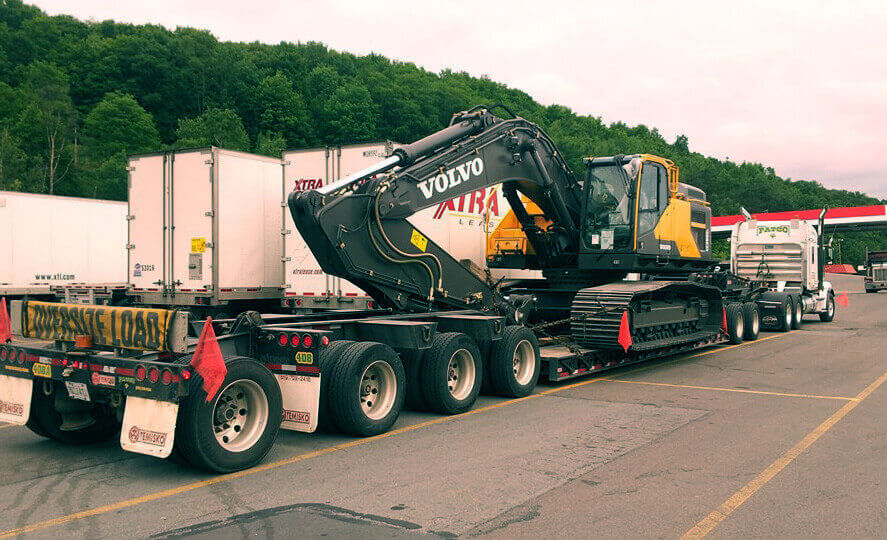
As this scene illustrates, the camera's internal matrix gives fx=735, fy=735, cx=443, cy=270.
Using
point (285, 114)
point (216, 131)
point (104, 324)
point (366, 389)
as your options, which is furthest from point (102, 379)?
point (285, 114)

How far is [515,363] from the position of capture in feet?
33.7

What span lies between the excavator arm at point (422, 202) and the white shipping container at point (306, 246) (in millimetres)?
1779

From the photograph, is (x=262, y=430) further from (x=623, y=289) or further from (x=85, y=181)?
(x=85, y=181)

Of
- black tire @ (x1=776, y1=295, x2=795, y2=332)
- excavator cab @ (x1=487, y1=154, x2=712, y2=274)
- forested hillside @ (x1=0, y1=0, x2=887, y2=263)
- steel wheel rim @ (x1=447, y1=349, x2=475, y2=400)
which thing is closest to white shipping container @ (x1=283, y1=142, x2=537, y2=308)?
excavator cab @ (x1=487, y1=154, x2=712, y2=274)

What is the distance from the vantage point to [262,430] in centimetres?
657

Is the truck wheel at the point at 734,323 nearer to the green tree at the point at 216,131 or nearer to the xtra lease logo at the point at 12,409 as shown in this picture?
the xtra lease logo at the point at 12,409

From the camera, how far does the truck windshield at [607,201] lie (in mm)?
12586

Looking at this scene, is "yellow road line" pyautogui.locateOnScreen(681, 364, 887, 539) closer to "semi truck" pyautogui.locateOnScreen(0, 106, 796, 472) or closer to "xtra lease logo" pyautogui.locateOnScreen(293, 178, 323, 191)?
"semi truck" pyautogui.locateOnScreen(0, 106, 796, 472)

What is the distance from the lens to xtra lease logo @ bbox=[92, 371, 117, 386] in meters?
6.22

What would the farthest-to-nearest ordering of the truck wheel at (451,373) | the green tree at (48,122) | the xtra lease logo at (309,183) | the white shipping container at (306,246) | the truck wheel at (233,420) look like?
the green tree at (48,122) < the xtra lease logo at (309,183) < the white shipping container at (306,246) < the truck wheel at (451,373) < the truck wheel at (233,420)

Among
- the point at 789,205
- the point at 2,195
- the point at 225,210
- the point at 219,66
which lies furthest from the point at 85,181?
A: the point at 789,205

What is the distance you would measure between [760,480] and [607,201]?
23.7ft

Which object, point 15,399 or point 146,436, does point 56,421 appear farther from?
point 146,436

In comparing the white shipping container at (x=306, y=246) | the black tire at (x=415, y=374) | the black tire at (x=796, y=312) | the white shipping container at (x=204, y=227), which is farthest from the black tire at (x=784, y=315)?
the black tire at (x=415, y=374)
